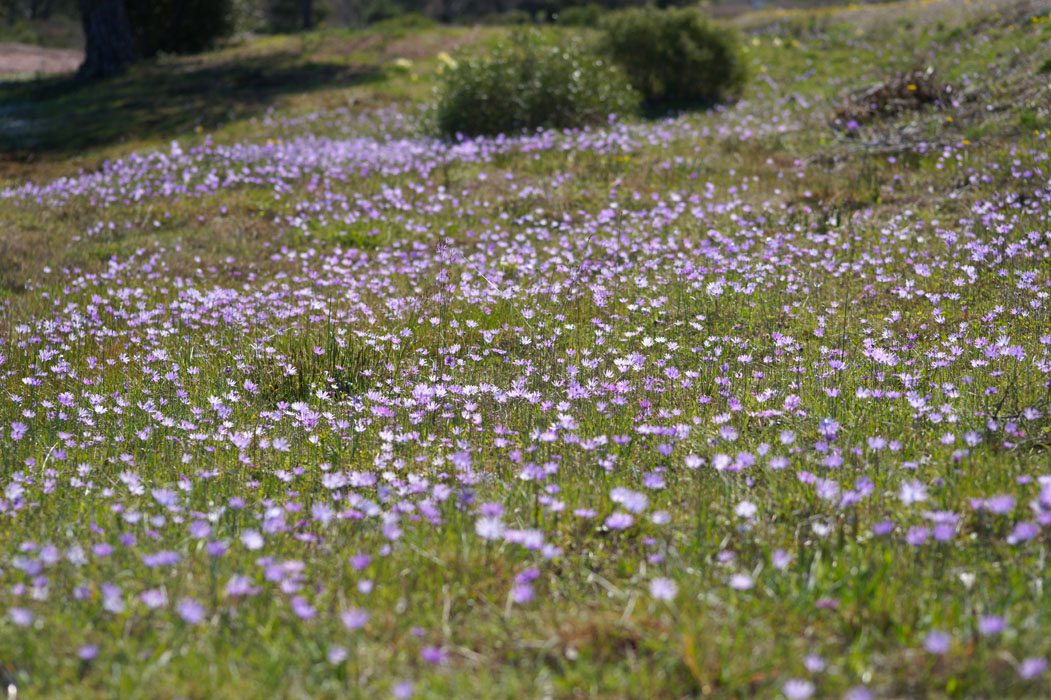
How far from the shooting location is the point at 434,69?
21.4m

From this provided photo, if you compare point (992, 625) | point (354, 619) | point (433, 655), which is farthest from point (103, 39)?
point (992, 625)

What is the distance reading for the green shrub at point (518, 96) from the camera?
547 inches

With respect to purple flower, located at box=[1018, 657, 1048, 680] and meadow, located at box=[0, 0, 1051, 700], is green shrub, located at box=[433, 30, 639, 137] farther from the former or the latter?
purple flower, located at box=[1018, 657, 1048, 680]

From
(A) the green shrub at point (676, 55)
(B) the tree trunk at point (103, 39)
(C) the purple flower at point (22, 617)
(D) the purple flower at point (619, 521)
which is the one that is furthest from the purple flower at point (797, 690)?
(B) the tree trunk at point (103, 39)

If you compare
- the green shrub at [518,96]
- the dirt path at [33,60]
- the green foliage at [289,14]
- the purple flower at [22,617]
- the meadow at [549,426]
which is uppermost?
the green foliage at [289,14]

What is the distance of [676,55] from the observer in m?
16.8

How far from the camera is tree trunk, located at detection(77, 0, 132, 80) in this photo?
22672 mm

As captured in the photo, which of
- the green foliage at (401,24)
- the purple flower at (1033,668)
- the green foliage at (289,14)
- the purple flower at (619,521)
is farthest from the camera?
the green foliage at (289,14)

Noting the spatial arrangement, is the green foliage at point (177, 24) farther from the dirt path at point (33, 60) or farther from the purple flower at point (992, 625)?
the purple flower at point (992, 625)

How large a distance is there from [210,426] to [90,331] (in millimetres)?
2325

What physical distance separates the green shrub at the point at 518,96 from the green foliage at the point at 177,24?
1721 cm

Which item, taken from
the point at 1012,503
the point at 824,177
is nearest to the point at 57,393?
the point at 1012,503

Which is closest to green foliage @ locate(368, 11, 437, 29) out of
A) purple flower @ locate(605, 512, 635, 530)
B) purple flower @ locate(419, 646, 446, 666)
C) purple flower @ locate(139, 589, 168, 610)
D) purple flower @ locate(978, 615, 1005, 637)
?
purple flower @ locate(605, 512, 635, 530)

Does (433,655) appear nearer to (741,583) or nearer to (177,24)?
(741,583)
